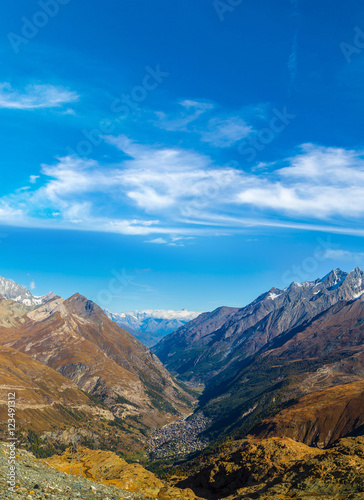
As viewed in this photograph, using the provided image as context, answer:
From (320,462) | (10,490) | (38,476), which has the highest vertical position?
(10,490)

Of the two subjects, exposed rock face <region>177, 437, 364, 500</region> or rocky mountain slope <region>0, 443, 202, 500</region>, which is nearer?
rocky mountain slope <region>0, 443, 202, 500</region>

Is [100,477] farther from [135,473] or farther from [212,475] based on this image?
[212,475]

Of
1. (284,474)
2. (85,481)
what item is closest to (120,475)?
(85,481)

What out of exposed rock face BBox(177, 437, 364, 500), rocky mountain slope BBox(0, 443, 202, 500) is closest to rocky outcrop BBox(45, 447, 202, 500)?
rocky mountain slope BBox(0, 443, 202, 500)

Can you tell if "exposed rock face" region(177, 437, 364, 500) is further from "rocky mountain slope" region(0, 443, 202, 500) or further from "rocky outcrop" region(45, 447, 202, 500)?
"rocky mountain slope" region(0, 443, 202, 500)

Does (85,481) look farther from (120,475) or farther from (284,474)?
(284,474)

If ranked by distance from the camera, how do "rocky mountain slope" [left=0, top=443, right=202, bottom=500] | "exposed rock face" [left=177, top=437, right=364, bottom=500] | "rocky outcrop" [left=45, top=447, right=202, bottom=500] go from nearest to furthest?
"rocky mountain slope" [left=0, top=443, right=202, bottom=500], "exposed rock face" [left=177, top=437, right=364, bottom=500], "rocky outcrop" [left=45, top=447, right=202, bottom=500]

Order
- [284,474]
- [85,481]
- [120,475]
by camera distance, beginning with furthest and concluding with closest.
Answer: [120,475] → [284,474] → [85,481]

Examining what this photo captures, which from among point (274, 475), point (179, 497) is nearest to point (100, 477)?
point (179, 497)
